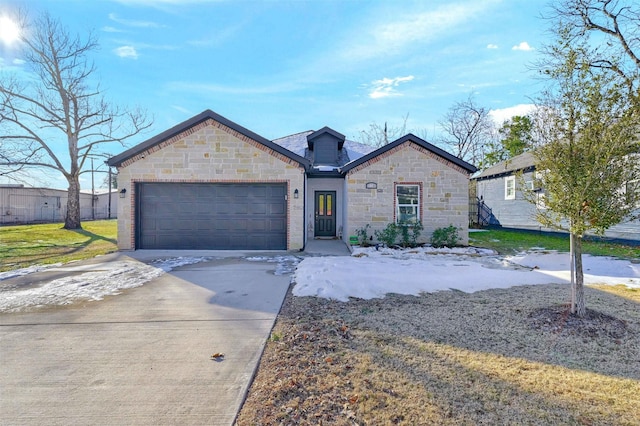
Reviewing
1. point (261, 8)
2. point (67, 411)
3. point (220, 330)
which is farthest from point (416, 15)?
point (67, 411)

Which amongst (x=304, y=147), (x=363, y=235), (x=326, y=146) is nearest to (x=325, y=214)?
(x=363, y=235)

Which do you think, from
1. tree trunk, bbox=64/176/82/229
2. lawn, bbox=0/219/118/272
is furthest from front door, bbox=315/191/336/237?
tree trunk, bbox=64/176/82/229

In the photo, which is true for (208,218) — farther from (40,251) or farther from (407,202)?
(407,202)

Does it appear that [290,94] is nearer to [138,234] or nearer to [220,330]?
[138,234]

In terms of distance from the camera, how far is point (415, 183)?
12.2 metres

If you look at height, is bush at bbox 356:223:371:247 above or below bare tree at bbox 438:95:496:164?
below

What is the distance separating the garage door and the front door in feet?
11.2

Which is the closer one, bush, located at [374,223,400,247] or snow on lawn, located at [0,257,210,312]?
snow on lawn, located at [0,257,210,312]

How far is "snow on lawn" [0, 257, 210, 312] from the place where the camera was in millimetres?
5625

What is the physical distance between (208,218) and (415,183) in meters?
7.68

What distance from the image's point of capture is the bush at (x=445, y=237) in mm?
11727

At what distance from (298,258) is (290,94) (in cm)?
1276

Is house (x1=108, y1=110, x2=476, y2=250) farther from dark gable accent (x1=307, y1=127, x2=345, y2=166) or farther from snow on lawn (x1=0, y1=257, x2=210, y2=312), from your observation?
dark gable accent (x1=307, y1=127, x2=345, y2=166)

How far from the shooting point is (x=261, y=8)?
10133mm
